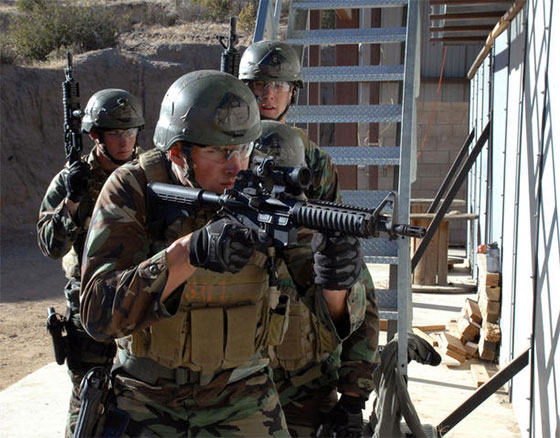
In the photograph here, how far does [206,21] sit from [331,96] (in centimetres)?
615

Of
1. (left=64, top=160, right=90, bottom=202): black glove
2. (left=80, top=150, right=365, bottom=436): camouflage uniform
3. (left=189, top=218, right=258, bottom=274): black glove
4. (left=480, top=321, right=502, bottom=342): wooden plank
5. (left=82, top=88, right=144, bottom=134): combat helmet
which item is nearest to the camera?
(left=189, top=218, right=258, bottom=274): black glove

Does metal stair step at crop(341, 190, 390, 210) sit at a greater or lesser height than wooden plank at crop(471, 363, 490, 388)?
greater

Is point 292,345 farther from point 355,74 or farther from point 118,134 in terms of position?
point 355,74

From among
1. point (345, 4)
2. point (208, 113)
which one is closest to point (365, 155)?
point (345, 4)

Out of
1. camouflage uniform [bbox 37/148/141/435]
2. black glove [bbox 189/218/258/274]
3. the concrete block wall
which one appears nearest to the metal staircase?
camouflage uniform [bbox 37/148/141/435]

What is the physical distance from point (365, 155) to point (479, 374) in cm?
225

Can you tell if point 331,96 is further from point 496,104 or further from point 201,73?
point 201,73

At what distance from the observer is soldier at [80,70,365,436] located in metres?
2.19

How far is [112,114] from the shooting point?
4.61 metres

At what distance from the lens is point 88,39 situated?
23.0 metres

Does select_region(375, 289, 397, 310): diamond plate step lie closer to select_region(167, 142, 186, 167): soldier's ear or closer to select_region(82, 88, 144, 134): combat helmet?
select_region(82, 88, 144, 134): combat helmet

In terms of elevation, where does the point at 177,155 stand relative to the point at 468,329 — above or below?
above

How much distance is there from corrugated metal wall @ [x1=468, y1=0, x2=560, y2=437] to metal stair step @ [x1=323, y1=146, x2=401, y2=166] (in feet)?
2.93

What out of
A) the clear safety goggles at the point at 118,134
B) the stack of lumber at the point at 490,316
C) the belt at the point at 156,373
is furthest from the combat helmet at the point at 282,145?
the stack of lumber at the point at 490,316
